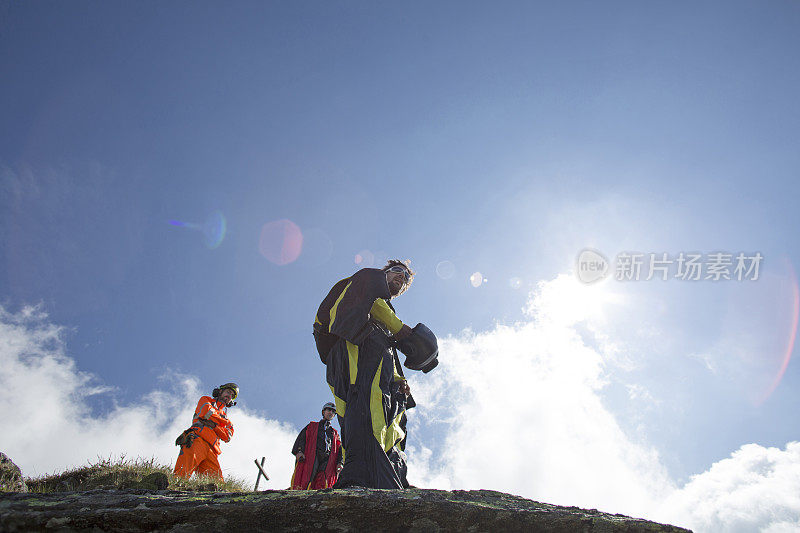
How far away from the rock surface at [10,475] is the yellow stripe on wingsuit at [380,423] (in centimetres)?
227

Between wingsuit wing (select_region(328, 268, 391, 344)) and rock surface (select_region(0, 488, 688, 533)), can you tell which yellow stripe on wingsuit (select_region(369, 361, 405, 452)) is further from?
rock surface (select_region(0, 488, 688, 533))

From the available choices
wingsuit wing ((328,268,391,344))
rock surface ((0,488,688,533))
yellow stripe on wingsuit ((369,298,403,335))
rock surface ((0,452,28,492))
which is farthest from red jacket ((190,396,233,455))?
rock surface ((0,488,688,533))

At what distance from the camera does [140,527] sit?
161cm

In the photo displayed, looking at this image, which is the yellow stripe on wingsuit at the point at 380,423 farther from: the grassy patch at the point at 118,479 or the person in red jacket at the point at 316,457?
the person in red jacket at the point at 316,457

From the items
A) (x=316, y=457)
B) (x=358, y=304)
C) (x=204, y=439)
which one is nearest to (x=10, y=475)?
(x=358, y=304)

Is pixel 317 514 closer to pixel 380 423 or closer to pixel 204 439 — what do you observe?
pixel 380 423

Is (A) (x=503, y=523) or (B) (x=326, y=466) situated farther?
(B) (x=326, y=466)

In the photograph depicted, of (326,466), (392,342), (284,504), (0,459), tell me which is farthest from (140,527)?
(326,466)

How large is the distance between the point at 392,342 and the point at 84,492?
8.70 ft

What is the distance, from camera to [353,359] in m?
3.85

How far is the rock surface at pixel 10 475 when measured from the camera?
2.94 metres

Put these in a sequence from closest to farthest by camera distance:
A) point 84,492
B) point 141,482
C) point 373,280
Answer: point 84,492 < point 373,280 < point 141,482

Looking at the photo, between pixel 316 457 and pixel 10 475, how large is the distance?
19.1 ft

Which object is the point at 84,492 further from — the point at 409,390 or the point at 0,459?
the point at 409,390
